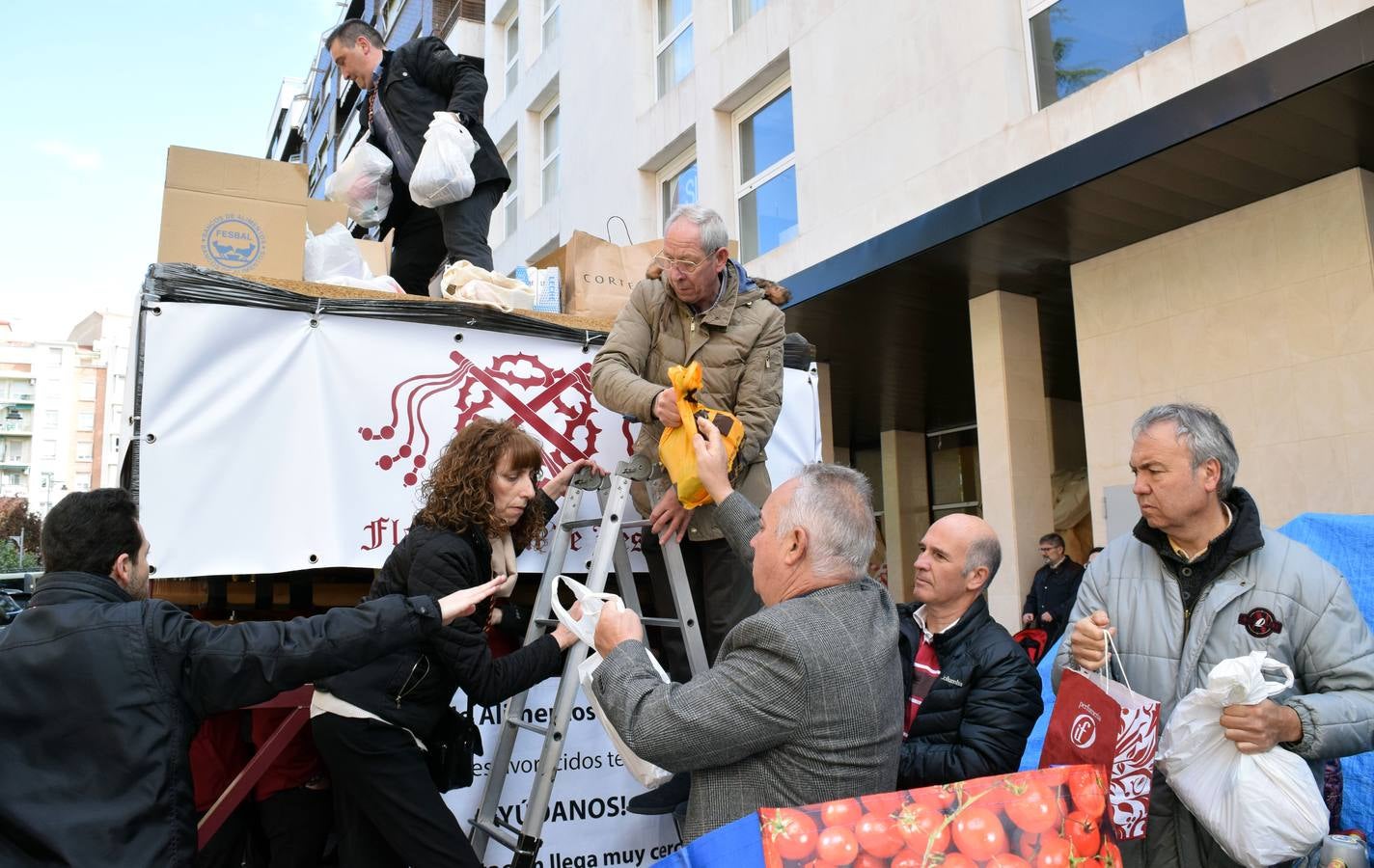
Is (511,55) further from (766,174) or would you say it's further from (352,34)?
(352,34)

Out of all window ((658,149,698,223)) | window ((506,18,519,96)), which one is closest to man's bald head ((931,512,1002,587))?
window ((658,149,698,223))

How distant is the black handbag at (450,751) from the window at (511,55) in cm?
1763

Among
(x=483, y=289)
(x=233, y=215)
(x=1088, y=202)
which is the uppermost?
(x=1088, y=202)

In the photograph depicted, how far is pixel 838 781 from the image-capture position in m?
2.01

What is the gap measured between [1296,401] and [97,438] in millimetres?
108322

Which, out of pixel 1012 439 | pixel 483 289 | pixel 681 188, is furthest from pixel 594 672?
pixel 681 188

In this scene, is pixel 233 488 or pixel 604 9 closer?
pixel 233 488

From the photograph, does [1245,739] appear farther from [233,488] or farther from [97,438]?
[97,438]

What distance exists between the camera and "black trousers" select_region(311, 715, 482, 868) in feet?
8.86

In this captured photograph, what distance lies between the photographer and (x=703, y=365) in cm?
354

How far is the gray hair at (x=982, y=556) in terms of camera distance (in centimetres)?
316

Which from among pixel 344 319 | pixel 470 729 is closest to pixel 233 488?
pixel 344 319

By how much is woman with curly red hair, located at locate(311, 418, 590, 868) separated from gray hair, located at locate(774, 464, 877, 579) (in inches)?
41.9

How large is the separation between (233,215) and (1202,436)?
359 cm
